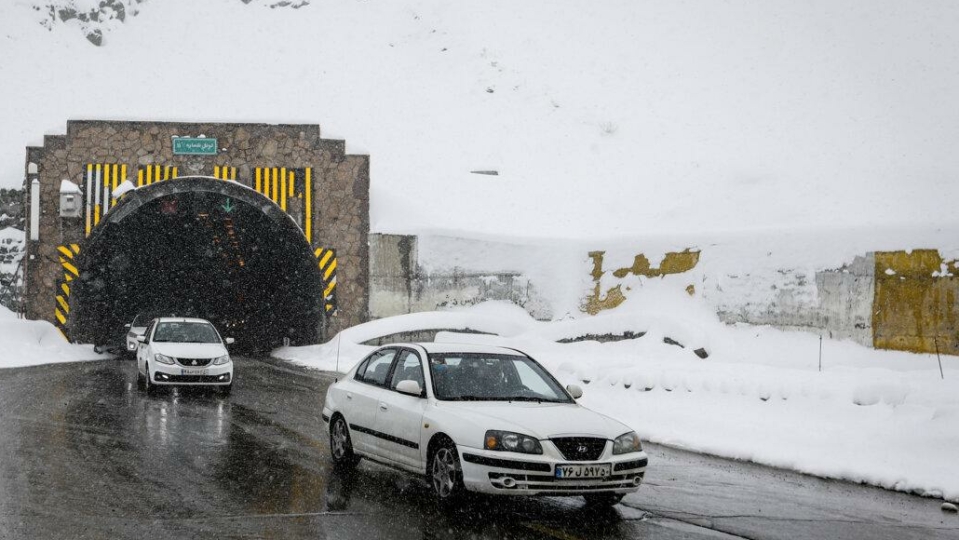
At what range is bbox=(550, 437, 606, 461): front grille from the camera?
300 inches

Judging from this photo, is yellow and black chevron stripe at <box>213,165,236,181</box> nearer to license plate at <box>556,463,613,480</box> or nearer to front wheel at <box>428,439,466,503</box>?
front wheel at <box>428,439,466,503</box>

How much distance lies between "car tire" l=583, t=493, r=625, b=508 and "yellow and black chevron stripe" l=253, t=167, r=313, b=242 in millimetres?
23446

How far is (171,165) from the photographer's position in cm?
3055

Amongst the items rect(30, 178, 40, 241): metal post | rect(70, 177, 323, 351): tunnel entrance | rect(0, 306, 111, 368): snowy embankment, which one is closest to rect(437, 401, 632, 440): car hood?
rect(0, 306, 111, 368): snowy embankment

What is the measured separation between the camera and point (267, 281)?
3572cm

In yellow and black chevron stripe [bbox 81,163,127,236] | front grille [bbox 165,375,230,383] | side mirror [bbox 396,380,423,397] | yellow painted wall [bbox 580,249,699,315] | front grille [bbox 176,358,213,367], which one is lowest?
front grille [bbox 165,375,230,383]

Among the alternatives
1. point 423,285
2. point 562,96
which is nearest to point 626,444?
point 423,285

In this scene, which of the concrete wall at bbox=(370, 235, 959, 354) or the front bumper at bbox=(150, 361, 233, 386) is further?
the front bumper at bbox=(150, 361, 233, 386)

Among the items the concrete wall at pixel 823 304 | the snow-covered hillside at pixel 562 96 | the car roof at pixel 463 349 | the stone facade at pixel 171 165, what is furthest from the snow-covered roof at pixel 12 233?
the car roof at pixel 463 349

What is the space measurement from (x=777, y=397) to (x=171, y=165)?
73.9ft

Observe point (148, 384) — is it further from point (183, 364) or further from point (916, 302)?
point (916, 302)

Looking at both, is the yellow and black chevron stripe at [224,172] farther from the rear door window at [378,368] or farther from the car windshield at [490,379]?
the car windshield at [490,379]

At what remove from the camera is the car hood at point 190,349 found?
17770 millimetres

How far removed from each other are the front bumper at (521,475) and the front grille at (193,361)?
11.2m
